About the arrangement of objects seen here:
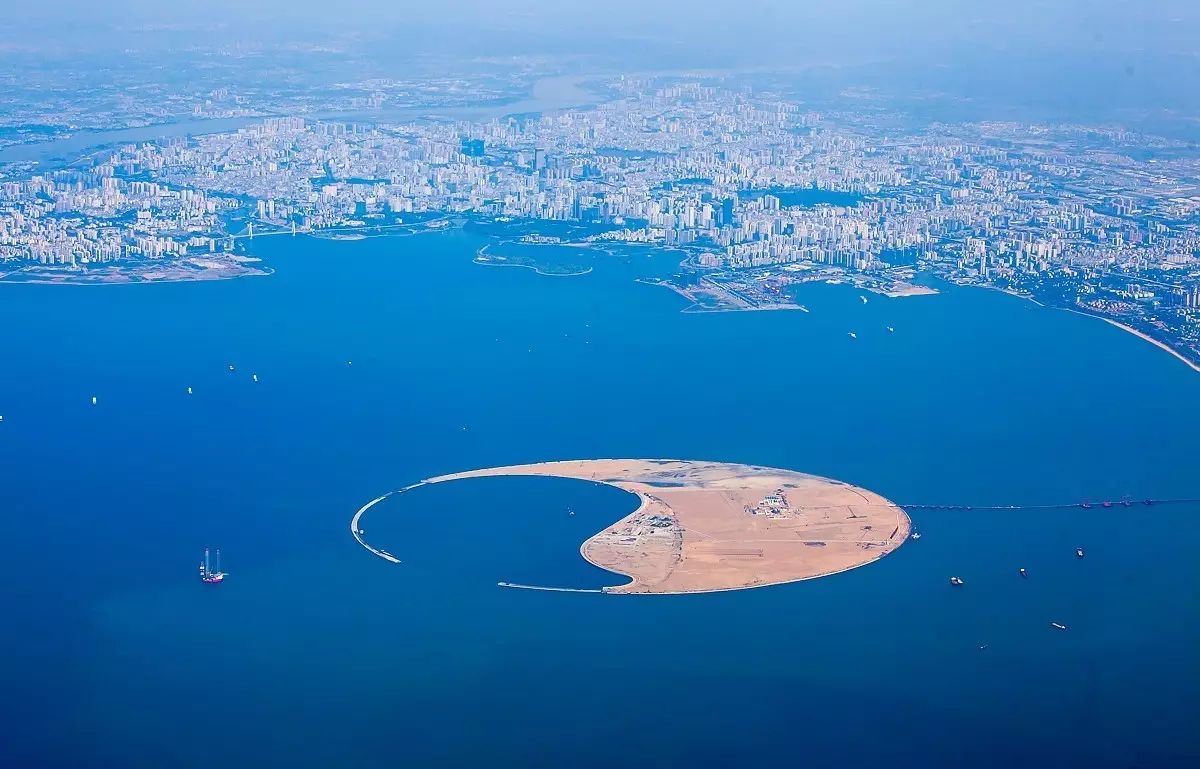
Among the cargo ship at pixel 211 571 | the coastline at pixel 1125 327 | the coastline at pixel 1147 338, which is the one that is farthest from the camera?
the coastline at pixel 1125 327

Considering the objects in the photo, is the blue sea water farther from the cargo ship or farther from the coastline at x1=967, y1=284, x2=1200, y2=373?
the coastline at x1=967, y1=284, x2=1200, y2=373

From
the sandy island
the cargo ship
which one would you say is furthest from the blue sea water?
the sandy island

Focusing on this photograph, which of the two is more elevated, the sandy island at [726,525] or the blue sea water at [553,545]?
the sandy island at [726,525]

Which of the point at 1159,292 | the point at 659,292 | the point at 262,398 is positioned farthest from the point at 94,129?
the point at 1159,292

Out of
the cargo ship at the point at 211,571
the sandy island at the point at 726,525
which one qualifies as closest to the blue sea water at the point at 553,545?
the cargo ship at the point at 211,571

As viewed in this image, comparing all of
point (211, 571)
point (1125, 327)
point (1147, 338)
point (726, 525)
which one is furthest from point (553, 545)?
point (1125, 327)

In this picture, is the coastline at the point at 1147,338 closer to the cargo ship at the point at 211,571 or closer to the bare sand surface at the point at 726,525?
the bare sand surface at the point at 726,525
